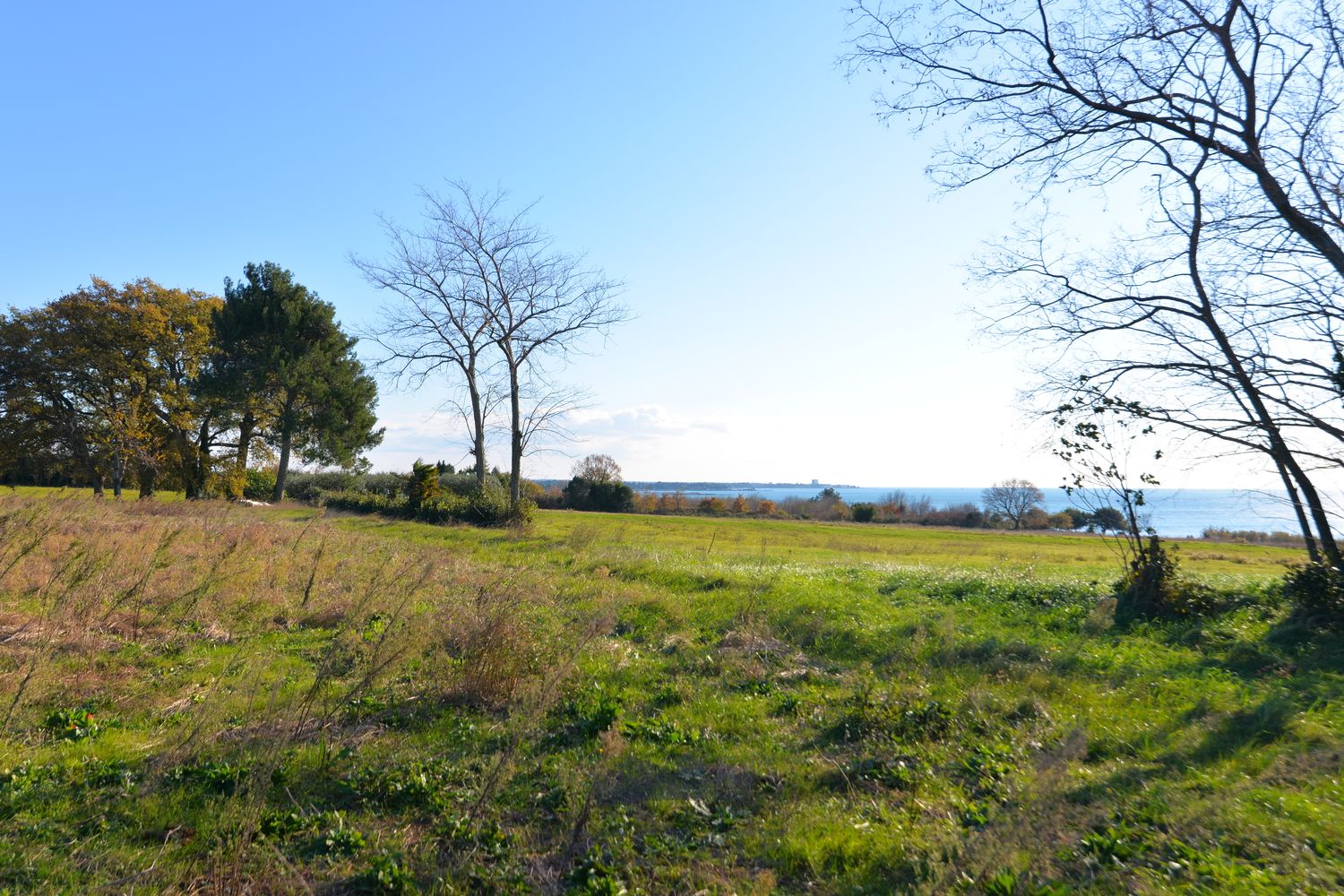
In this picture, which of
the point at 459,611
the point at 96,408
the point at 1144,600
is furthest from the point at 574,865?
the point at 96,408

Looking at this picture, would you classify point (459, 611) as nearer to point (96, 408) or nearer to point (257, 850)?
point (257, 850)

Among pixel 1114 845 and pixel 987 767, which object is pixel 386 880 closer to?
pixel 1114 845

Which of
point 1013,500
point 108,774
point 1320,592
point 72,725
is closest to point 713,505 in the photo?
point 1013,500

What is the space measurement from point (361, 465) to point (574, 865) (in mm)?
42289

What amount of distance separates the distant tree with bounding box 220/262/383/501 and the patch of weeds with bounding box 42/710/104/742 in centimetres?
3204

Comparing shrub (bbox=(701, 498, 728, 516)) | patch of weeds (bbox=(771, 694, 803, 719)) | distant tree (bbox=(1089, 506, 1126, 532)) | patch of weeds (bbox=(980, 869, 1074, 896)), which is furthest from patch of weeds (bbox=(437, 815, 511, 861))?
shrub (bbox=(701, 498, 728, 516))

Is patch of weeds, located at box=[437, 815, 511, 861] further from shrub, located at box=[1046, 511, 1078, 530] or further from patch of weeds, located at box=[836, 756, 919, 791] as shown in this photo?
shrub, located at box=[1046, 511, 1078, 530]

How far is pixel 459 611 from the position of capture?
8.54 m

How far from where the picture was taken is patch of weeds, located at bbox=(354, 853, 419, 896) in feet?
12.2

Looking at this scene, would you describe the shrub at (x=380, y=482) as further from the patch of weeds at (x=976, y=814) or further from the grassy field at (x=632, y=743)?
the patch of weeds at (x=976, y=814)

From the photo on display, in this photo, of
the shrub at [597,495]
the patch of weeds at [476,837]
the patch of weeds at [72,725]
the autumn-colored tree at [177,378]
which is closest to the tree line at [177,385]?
the autumn-colored tree at [177,378]

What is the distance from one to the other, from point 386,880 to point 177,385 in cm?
3801

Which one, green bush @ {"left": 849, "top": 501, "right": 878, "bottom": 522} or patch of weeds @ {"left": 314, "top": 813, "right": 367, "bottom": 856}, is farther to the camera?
green bush @ {"left": 849, "top": 501, "right": 878, "bottom": 522}

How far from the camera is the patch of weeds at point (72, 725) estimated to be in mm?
5348
